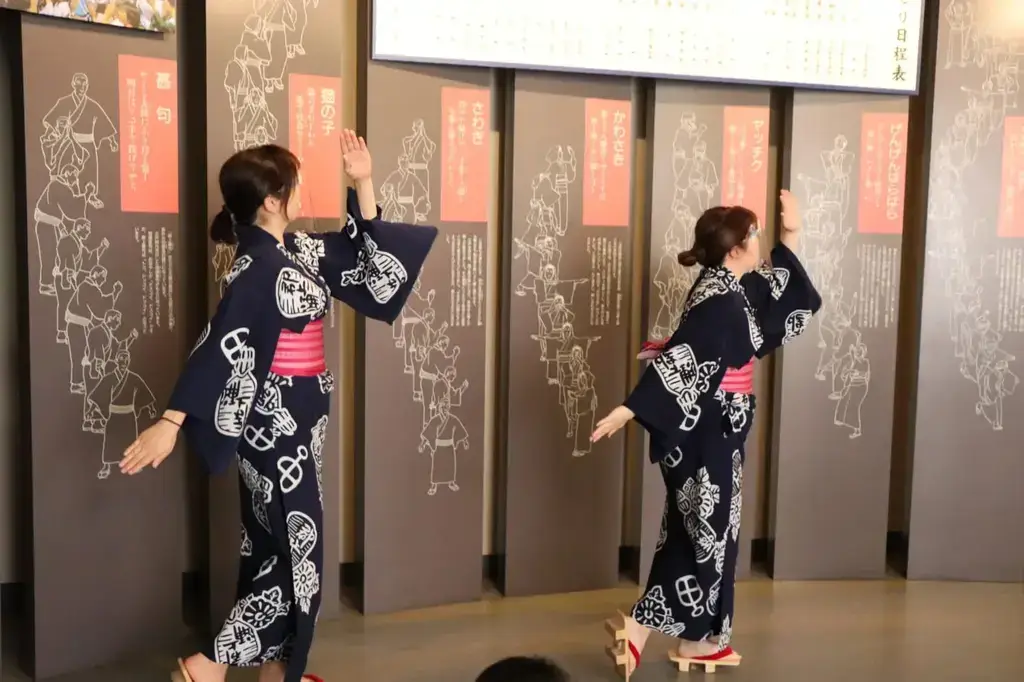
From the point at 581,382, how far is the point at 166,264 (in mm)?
1636

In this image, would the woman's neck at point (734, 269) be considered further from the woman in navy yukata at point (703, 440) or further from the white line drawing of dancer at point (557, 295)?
the white line drawing of dancer at point (557, 295)

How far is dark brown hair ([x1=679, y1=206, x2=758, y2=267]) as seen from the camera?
3145mm

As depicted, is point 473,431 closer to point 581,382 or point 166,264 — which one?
point 581,382

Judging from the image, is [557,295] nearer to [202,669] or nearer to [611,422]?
[611,422]

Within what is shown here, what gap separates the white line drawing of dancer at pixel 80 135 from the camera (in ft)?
9.71

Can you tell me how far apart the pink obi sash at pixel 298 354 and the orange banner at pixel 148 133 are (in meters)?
0.80

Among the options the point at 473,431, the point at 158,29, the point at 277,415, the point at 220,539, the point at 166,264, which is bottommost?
the point at 220,539

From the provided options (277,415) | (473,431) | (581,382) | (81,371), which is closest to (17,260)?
(81,371)

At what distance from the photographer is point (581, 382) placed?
3.94 m

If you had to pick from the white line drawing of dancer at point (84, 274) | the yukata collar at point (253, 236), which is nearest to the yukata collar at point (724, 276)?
the yukata collar at point (253, 236)

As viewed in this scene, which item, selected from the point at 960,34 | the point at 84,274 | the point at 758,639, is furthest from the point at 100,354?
the point at 960,34

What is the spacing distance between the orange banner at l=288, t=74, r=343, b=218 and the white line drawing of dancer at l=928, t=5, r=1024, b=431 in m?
2.45

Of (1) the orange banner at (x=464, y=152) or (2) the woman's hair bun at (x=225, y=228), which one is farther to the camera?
(1) the orange banner at (x=464, y=152)

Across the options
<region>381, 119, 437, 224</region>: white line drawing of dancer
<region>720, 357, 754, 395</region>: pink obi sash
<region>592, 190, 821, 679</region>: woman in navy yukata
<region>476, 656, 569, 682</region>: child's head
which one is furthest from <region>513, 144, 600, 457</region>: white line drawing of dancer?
<region>476, 656, 569, 682</region>: child's head
